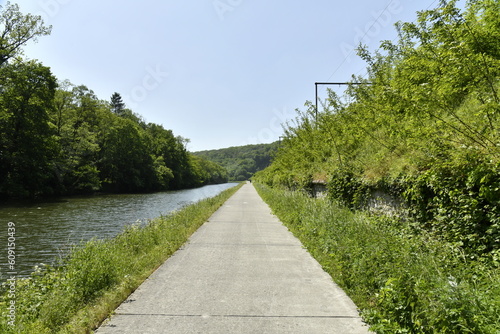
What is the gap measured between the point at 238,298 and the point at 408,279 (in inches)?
89.7

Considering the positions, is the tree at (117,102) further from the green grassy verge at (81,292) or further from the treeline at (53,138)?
the green grassy verge at (81,292)

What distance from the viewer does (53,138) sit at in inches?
1331

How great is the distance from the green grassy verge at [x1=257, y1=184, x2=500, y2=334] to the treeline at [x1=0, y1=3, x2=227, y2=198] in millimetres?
31783

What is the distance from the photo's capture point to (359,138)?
32.5ft

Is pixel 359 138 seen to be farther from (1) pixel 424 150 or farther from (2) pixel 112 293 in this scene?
(2) pixel 112 293

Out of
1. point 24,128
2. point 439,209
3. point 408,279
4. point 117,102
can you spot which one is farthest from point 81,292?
point 117,102

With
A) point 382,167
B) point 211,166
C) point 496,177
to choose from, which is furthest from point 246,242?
point 211,166

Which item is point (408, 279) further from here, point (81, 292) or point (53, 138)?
point (53, 138)

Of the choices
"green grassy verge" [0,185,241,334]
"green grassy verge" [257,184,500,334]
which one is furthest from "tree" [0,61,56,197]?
"green grassy verge" [257,184,500,334]

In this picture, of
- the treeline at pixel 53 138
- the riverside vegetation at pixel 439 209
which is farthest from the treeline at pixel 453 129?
the treeline at pixel 53 138

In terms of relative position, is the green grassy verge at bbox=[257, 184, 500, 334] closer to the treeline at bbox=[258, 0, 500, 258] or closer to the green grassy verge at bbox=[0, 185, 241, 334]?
the treeline at bbox=[258, 0, 500, 258]

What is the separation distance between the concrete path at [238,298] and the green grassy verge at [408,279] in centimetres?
31

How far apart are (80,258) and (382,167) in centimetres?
689

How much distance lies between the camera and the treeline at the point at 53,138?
1185 inches
